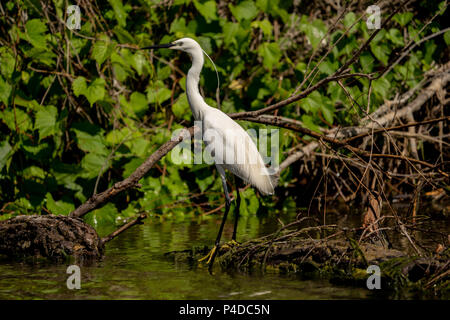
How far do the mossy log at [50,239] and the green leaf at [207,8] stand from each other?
148 inches

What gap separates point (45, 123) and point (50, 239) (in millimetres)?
2231

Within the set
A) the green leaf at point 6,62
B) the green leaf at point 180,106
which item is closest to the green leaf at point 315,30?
the green leaf at point 180,106

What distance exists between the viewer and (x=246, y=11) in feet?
→ 23.8

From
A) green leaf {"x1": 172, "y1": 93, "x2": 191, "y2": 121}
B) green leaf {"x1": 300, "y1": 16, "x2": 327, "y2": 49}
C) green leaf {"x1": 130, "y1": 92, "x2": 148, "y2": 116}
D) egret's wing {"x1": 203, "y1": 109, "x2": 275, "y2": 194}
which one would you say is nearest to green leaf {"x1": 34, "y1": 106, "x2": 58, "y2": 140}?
green leaf {"x1": 130, "y1": 92, "x2": 148, "y2": 116}

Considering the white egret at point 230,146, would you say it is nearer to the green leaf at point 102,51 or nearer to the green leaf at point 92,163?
the green leaf at point 102,51

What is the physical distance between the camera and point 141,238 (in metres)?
5.60

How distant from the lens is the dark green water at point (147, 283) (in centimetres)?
339

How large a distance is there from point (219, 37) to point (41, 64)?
2257 millimetres

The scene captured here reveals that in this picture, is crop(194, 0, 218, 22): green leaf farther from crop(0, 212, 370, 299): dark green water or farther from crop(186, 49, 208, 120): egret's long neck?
crop(0, 212, 370, 299): dark green water

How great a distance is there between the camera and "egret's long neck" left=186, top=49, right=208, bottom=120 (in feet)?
16.6

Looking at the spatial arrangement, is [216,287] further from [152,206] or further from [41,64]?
[41,64]

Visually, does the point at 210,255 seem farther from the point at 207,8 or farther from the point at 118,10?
the point at 207,8

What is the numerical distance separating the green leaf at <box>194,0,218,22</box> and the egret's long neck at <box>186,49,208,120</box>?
2.49 metres

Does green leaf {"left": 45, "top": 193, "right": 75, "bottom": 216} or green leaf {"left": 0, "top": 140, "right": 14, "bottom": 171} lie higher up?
green leaf {"left": 0, "top": 140, "right": 14, "bottom": 171}
